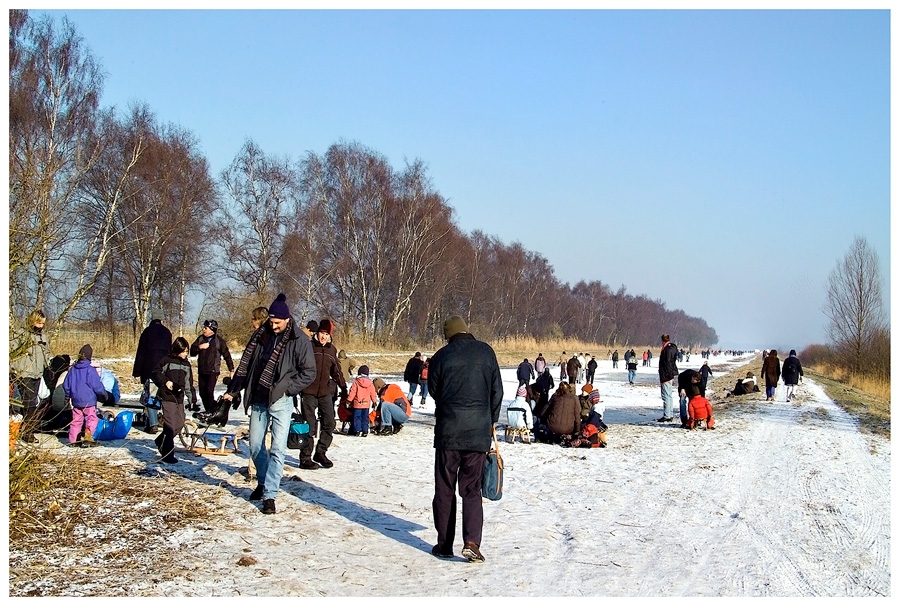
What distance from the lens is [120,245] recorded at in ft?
108

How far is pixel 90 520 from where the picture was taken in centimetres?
661

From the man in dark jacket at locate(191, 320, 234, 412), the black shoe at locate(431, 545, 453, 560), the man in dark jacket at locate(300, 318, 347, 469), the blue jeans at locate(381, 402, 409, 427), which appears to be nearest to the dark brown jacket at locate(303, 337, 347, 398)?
the man in dark jacket at locate(300, 318, 347, 469)

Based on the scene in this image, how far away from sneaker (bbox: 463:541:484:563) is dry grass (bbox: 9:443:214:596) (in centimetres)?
210

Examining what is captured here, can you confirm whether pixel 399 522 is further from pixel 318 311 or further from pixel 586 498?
pixel 318 311

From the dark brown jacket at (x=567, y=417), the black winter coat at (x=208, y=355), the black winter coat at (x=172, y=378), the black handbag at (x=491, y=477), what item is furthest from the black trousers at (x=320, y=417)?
the dark brown jacket at (x=567, y=417)

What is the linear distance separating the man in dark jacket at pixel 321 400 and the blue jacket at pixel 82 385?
2.68 metres

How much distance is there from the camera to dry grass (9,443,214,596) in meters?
5.42

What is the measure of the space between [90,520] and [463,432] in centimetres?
324

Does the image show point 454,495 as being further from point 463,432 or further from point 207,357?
point 207,357

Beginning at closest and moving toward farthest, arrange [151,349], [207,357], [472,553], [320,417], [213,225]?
1. [472,553]
2. [320,417]
3. [151,349]
4. [207,357]
5. [213,225]

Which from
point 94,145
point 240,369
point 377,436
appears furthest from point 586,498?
point 94,145

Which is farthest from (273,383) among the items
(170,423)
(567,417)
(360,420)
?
(567,417)

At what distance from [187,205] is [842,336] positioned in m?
35.6

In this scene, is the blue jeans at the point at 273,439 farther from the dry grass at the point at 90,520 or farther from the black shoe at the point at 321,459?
the black shoe at the point at 321,459
